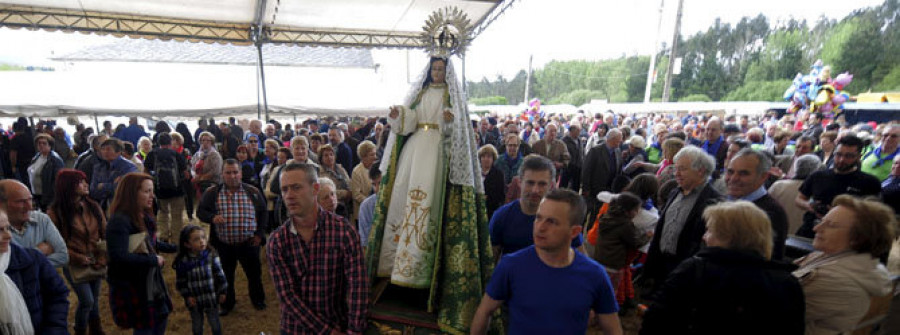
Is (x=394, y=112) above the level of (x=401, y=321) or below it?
above

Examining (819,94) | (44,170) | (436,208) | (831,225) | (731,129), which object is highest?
(819,94)

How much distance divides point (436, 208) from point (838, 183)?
3663mm

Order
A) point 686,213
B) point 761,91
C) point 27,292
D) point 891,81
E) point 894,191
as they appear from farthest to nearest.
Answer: point 761,91
point 891,81
point 894,191
point 686,213
point 27,292

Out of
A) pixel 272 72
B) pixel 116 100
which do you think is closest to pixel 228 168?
pixel 116 100

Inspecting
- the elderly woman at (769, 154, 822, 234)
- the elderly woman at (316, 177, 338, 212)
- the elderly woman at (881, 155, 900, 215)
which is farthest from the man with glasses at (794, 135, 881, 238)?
the elderly woman at (316, 177, 338, 212)

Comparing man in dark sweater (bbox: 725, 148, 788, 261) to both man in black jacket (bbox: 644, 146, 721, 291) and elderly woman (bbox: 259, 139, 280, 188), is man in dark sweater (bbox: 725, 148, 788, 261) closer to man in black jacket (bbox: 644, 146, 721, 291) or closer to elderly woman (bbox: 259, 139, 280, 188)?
man in black jacket (bbox: 644, 146, 721, 291)

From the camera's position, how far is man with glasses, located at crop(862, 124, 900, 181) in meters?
4.65

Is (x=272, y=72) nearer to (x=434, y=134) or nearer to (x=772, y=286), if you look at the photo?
(x=434, y=134)

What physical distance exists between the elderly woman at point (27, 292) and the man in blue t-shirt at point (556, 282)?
224 centimetres

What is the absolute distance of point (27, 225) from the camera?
2717 millimetres

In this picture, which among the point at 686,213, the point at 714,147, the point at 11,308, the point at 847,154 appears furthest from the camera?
the point at 714,147

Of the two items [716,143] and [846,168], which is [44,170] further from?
[716,143]

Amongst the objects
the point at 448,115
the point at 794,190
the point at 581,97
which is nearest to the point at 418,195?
the point at 448,115

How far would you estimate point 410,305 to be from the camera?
9.32ft
